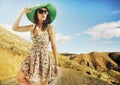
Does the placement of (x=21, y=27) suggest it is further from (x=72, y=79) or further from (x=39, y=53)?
(x=72, y=79)

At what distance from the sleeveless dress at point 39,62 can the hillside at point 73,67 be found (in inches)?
63.3

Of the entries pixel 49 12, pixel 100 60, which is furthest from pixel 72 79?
pixel 49 12

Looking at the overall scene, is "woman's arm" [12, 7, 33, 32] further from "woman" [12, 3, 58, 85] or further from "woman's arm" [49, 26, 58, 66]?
"woman's arm" [49, 26, 58, 66]

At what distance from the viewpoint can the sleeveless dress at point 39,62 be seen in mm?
6770

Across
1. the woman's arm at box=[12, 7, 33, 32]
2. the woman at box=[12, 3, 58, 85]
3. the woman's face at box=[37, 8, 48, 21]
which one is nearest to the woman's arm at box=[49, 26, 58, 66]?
the woman at box=[12, 3, 58, 85]

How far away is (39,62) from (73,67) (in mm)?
2580

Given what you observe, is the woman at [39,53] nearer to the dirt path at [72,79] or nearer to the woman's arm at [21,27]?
the woman's arm at [21,27]

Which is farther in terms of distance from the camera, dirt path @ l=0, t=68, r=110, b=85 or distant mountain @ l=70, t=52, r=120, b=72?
distant mountain @ l=70, t=52, r=120, b=72

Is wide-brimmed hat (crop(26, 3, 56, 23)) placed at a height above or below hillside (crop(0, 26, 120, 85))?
above

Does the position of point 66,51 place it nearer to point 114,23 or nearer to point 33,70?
point 114,23

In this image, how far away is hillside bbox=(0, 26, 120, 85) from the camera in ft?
29.1

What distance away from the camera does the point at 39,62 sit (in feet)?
22.5

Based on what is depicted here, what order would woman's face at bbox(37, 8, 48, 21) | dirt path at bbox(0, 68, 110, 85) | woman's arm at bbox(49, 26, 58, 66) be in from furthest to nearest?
1. dirt path at bbox(0, 68, 110, 85)
2. woman's face at bbox(37, 8, 48, 21)
3. woman's arm at bbox(49, 26, 58, 66)

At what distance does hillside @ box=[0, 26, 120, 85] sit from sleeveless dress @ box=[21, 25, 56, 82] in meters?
1.61
